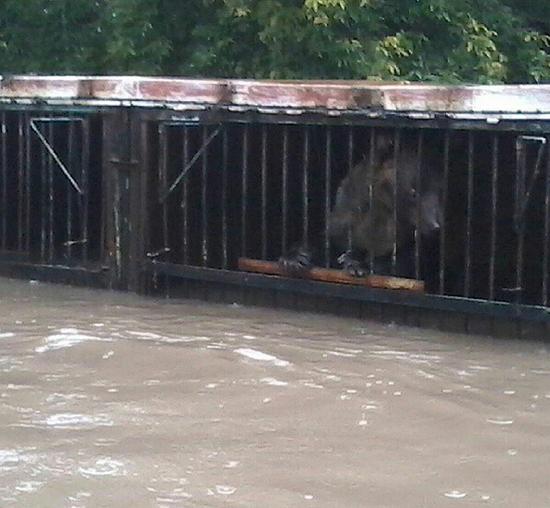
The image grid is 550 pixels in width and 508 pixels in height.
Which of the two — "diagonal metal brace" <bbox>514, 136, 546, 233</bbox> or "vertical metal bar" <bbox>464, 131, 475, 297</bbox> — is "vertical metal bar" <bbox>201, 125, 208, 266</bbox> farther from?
"diagonal metal brace" <bbox>514, 136, 546, 233</bbox>

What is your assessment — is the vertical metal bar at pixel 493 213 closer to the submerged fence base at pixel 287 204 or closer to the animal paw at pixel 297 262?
the submerged fence base at pixel 287 204

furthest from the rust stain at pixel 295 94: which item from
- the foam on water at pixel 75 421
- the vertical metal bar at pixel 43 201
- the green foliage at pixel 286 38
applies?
the green foliage at pixel 286 38

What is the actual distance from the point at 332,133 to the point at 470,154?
1.15 meters

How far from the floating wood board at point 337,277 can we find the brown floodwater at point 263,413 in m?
0.26

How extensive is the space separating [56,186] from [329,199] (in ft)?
7.60

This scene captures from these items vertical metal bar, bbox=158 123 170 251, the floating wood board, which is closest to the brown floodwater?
the floating wood board

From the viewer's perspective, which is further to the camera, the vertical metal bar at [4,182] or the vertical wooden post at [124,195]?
the vertical metal bar at [4,182]

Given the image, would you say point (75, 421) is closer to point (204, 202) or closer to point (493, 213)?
point (493, 213)

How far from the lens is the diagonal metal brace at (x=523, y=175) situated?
7402mm

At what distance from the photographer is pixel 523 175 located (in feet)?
24.5

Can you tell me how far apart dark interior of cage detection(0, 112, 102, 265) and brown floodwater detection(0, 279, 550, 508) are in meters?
1.34

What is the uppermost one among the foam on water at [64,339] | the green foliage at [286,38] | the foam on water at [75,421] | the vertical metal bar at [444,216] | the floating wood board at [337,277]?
the green foliage at [286,38]

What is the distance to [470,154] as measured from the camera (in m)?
7.76

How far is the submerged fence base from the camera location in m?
7.85
